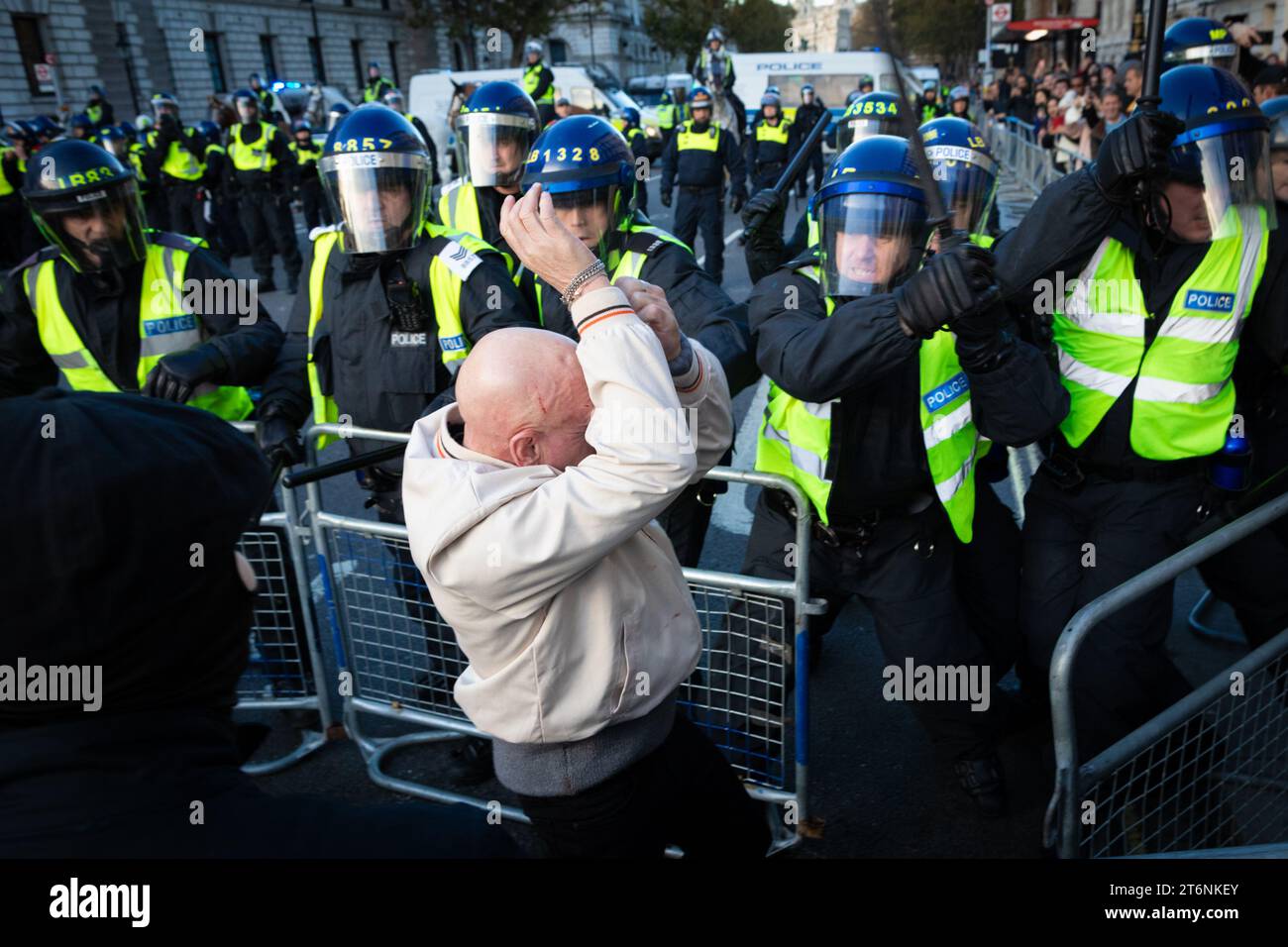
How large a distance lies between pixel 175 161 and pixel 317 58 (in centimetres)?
3368

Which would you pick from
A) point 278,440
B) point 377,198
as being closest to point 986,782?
point 278,440

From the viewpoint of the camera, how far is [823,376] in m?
2.54

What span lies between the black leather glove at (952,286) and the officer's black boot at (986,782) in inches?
55.1

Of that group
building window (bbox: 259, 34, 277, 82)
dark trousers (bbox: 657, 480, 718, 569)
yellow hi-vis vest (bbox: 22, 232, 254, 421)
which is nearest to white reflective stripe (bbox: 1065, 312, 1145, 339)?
dark trousers (bbox: 657, 480, 718, 569)

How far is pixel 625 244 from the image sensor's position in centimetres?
344

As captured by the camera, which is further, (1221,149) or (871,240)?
(871,240)

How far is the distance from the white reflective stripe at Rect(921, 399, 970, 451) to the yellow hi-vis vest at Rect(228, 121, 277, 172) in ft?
34.7

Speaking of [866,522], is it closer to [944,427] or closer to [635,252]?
[944,427]

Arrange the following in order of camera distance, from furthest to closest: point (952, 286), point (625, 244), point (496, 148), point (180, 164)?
1. point (180, 164)
2. point (496, 148)
3. point (625, 244)
4. point (952, 286)

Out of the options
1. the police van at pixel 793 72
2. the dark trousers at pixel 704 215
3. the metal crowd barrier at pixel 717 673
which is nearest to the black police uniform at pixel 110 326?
the metal crowd barrier at pixel 717 673

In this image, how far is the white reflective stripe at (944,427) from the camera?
108 inches

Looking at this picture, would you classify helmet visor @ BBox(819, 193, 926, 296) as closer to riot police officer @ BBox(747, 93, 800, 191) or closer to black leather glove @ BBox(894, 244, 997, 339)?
black leather glove @ BBox(894, 244, 997, 339)
